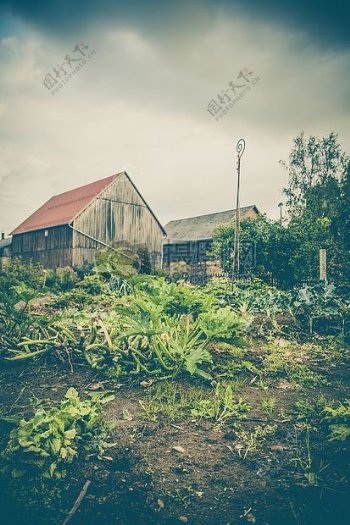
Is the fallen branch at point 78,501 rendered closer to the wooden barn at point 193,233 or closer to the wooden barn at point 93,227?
the wooden barn at point 93,227

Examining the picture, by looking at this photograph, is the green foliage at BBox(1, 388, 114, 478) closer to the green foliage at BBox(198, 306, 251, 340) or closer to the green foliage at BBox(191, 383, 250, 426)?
the green foliage at BBox(191, 383, 250, 426)

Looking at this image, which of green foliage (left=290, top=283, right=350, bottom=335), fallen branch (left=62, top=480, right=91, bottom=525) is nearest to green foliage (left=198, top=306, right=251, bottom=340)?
fallen branch (left=62, top=480, right=91, bottom=525)

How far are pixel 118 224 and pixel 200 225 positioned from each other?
13.0 meters

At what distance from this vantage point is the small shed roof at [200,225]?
30.0 m

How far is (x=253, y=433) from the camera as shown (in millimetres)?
2209

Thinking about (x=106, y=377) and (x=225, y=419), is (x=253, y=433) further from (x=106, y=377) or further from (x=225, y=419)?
(x=106, y=377)

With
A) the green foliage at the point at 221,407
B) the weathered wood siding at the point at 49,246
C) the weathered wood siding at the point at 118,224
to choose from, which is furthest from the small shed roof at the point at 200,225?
the green foliage at the point at 221,407

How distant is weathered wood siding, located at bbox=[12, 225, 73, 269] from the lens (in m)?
19.1

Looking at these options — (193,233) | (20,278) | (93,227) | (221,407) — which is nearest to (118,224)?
(93,227)

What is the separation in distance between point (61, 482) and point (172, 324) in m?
1.59

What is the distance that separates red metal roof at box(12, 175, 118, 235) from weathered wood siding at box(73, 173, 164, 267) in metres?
0.54

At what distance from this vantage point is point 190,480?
5.92ft

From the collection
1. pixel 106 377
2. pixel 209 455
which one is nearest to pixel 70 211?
pixel 106 377

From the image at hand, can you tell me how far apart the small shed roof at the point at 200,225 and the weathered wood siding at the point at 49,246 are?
13.4m
